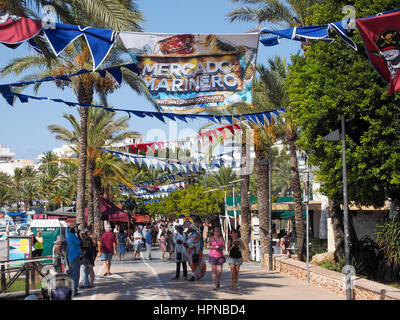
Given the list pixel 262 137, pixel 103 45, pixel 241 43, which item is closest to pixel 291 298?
pixel 241 43

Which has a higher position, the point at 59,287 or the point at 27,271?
the point at 59,287

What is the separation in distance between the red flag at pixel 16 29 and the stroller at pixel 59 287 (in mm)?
4712

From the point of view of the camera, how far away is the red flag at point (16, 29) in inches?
396

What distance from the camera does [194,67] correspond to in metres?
11.5

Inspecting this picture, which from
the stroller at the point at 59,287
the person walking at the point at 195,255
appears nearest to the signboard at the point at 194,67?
the stroller at the point at 59,287

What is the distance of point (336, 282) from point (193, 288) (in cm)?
383

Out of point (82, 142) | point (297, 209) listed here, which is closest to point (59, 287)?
point (297, 209)

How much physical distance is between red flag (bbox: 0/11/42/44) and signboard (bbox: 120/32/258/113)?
1.81 metres

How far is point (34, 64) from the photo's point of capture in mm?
23641

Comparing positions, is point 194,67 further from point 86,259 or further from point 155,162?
point 155,162

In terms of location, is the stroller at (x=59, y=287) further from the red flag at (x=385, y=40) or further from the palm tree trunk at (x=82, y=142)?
the palm tree trunk at (x=82, y=142)

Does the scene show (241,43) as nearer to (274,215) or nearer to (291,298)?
(291,298)

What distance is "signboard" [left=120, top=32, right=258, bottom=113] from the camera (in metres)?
11.2
